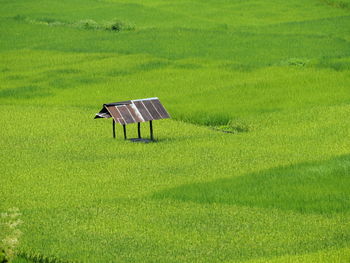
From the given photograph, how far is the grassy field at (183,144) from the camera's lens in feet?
37.7

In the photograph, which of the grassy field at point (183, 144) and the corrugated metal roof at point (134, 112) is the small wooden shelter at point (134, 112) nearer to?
the corrugated metal roof at point (134, 112)

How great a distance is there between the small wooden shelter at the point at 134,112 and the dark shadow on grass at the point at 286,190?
13.9 ft

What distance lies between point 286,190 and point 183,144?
15.8ft

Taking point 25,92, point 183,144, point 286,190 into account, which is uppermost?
point 286,190

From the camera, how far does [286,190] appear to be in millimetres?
14016

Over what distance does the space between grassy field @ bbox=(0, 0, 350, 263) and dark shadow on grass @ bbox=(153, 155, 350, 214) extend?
4 cm

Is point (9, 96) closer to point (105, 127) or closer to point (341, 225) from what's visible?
point (105, 127)

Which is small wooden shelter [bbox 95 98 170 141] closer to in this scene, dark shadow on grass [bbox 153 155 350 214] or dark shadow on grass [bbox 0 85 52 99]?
dark shadow on grass [bbox 153 155 350 214]

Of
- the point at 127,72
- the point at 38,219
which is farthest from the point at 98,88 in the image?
the point at 38,219

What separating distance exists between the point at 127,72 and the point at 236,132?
9853 mm

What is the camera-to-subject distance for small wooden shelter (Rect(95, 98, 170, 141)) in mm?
18859

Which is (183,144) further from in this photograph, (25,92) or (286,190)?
(25,92)

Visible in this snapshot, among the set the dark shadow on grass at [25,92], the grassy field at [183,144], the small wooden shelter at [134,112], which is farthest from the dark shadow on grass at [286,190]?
the dark shadow on grass at [25,92]

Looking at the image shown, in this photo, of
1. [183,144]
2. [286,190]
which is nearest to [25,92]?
[183,144]
